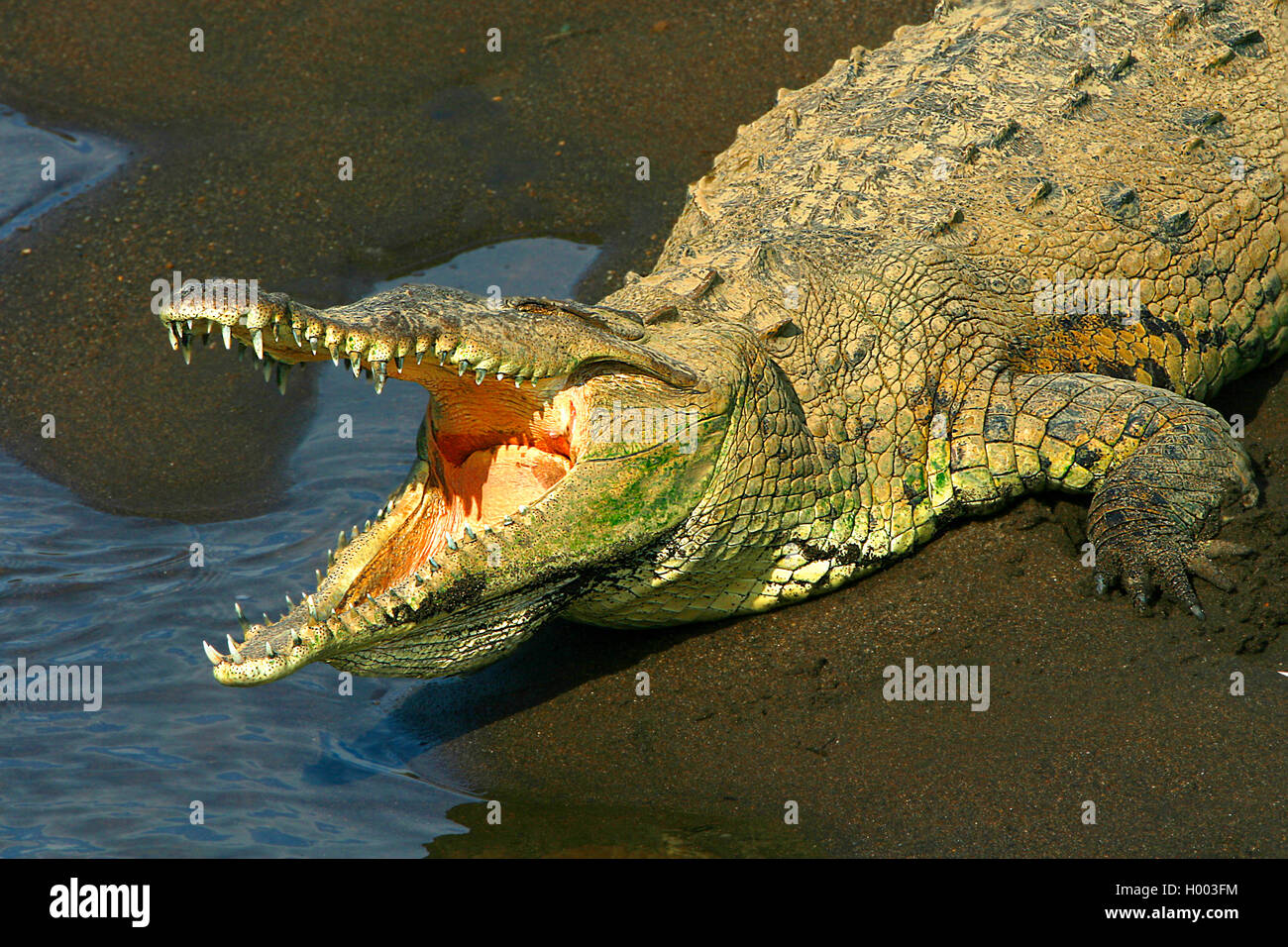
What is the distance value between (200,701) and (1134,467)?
12.4ft

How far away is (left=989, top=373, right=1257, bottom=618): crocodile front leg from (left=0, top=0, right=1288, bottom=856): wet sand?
0.54ft

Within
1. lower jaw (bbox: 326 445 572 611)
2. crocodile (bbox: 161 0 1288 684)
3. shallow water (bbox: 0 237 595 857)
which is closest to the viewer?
crocodile (bbox: 161 0 1288 684)

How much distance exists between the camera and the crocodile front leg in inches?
198

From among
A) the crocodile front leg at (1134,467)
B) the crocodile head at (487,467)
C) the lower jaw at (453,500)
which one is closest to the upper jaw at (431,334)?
the crocodile head at (487,467)

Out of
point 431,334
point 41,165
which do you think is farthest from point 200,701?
point 41,165

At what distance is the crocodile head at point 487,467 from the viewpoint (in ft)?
14.0

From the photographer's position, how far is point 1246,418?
6.09 metres

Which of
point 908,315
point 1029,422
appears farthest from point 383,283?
point 1029,422

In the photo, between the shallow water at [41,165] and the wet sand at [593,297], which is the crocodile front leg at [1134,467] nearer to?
the wet sand at [593,297]

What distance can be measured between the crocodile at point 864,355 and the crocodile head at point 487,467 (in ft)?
0.04

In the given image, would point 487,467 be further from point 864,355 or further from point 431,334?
point 864,355

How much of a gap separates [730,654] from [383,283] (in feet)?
12.4

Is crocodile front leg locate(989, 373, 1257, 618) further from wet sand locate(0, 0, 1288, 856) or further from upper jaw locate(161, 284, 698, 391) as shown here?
upper jaw locate(161, 284, 698, 391)

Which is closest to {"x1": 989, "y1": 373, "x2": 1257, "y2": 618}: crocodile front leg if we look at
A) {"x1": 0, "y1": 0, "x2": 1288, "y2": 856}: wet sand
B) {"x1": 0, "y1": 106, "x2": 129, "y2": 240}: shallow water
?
{"x1": 0, "y1": 0, "x2": 1288, "y2": 856}: wet sand
